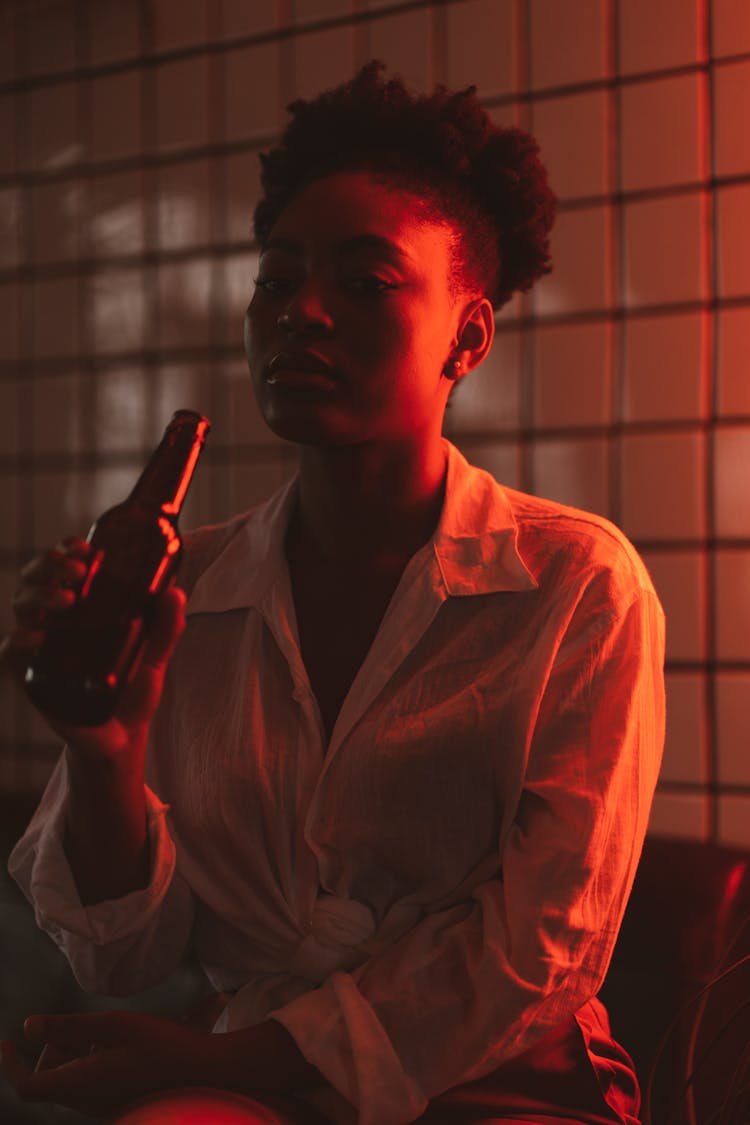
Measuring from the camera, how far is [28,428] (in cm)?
215

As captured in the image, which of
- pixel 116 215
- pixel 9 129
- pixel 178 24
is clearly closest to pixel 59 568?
pixel 116 215

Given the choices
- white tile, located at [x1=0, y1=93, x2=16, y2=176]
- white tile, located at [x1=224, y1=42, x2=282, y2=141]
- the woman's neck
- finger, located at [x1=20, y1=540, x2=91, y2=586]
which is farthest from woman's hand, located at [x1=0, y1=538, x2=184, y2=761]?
white tile, located at [x1=0, y1=93, x2=16, y2=176]

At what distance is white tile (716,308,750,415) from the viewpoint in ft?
5.36

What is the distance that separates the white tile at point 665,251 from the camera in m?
1.66

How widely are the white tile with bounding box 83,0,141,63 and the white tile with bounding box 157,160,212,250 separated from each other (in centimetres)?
23

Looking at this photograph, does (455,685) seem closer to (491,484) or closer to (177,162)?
(491,484)

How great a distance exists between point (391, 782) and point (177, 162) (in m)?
1.33

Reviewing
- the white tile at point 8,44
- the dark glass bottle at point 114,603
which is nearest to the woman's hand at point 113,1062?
the dark glass bottle at point 114,603

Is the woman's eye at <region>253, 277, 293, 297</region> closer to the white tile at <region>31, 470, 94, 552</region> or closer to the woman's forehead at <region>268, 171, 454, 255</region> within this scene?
the woman's forehead at <region>268, 171, 454, 255</region>

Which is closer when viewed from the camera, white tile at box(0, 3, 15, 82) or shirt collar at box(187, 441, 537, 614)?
shirt collar at box(187, 441, 537, 614)

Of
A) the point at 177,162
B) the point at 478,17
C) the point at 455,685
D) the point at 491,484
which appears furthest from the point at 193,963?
the point at 478,17

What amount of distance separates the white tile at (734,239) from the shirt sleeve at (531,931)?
2.36 ft

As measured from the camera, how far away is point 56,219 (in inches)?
83.5

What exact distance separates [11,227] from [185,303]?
1.37ft
